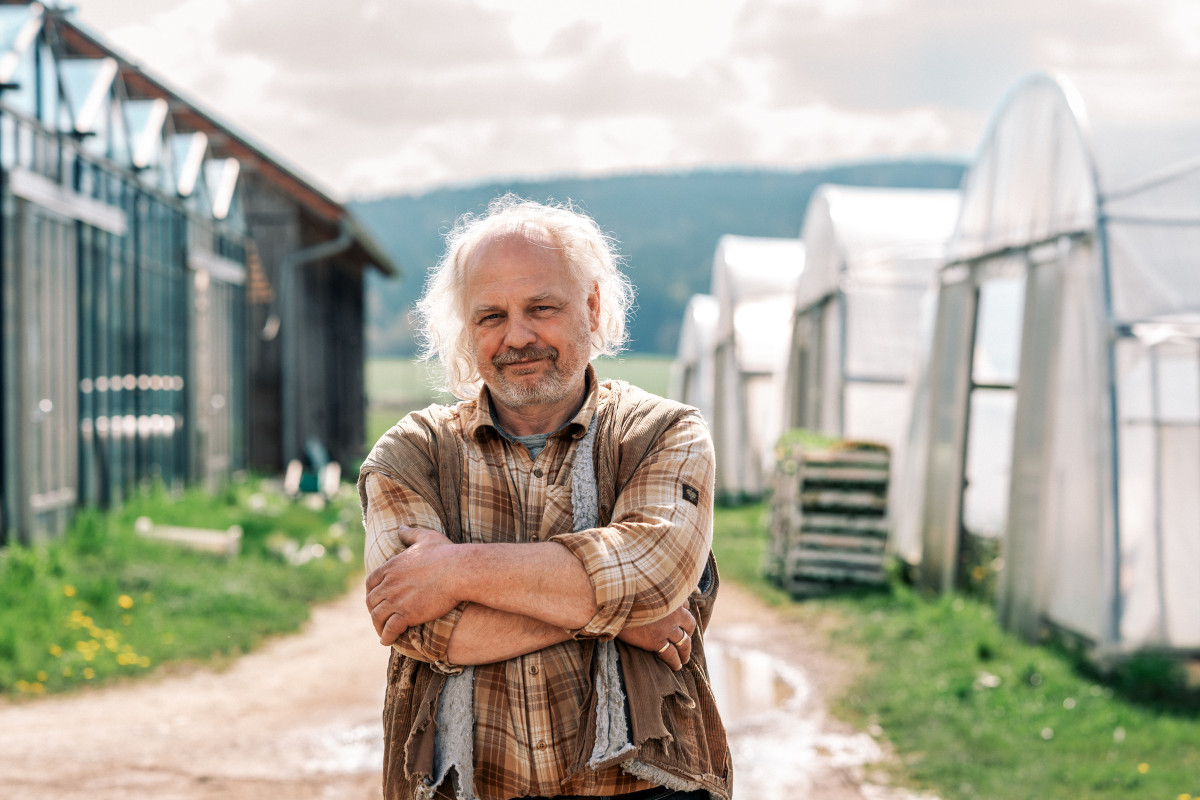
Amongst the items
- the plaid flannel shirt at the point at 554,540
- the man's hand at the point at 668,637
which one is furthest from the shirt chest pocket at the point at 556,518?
the man's hand at the point at 668,637

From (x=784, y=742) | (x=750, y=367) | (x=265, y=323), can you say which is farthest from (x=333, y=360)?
(x=784, y=742)

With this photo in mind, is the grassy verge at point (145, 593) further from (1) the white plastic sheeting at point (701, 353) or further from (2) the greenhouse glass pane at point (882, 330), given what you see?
(1) the white plastic sheeting at point (701, 353)

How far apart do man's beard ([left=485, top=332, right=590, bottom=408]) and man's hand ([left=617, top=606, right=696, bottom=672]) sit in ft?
1.53

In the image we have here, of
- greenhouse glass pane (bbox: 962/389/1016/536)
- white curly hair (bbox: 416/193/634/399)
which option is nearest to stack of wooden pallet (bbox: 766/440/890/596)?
greenhouse glass pane (bbox: 962/389/1016/536)

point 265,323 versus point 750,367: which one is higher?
point 265,323

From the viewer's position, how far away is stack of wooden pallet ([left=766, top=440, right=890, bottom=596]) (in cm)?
892

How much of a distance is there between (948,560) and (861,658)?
1.60 metres

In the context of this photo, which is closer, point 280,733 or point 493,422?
point 493,422

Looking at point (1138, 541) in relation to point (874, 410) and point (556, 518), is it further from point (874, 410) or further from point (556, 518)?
point (874, 410)

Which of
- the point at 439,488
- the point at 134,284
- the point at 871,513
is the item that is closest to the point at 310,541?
the point at 134,284

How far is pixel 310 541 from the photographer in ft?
32.7

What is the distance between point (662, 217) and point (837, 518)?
75166 mm

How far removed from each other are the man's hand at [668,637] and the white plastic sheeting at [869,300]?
869cm

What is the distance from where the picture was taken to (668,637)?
193 cm
